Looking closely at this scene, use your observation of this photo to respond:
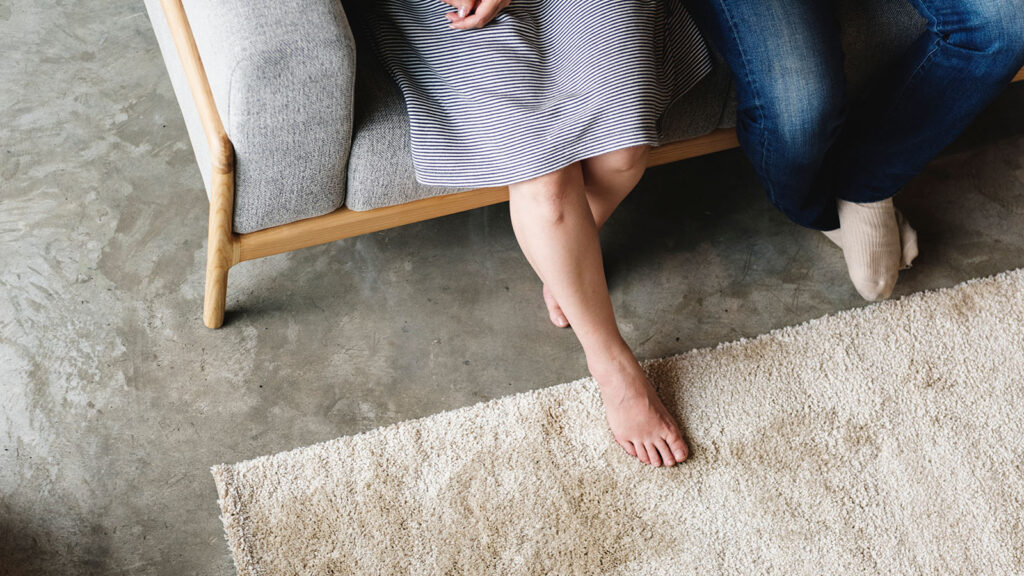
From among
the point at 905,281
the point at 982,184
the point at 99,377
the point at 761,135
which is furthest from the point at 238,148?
the point at 982,184

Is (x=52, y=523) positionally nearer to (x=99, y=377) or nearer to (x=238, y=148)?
(x=99, y=377)

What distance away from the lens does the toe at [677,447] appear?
1.24m

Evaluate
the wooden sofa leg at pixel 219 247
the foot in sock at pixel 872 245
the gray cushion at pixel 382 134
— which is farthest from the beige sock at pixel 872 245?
→ the wooden sofa leg at pixel 219 247

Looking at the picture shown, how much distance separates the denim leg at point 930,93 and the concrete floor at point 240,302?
0.22 metres

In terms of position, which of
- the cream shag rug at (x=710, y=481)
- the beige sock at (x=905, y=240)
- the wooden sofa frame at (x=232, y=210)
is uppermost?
the wooden sofa frame at (x=232, y=210)

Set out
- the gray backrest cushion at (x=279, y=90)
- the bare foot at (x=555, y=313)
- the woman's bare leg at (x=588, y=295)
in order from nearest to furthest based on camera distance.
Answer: the gray backrest cushion at (x=279, y=90) < the woman's bare leg at (x=588, y=295) < the bare foot at (x=555, y=313)

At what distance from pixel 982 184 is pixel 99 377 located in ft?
5.51

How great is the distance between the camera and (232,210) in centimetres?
114

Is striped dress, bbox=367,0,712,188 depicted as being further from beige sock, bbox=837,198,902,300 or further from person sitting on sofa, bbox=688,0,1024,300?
beige sock, bbox=837,198,902,300

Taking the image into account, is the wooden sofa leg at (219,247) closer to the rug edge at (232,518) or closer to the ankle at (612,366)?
the rug edge at (232,518)

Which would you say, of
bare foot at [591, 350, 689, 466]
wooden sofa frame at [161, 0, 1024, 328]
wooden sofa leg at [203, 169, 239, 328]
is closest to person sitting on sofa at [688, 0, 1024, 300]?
wooden sofa frame at [161, 0, 1024, 328]

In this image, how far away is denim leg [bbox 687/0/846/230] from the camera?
114 centimetres

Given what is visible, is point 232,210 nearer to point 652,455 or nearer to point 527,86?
point 527,86

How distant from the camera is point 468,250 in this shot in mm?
1491
